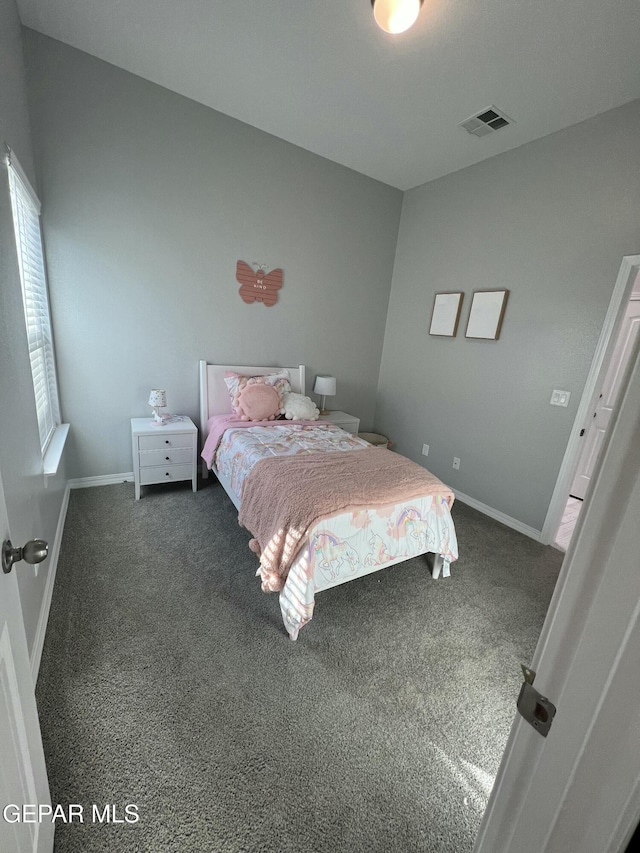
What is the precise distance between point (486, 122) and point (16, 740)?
377 centimetres

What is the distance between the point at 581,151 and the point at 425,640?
10.7ft

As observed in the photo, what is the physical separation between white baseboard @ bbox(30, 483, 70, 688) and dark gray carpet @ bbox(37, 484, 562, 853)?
44 millimetres

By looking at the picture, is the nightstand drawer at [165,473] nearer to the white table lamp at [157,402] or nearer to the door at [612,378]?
the white table lamp at [157,402]

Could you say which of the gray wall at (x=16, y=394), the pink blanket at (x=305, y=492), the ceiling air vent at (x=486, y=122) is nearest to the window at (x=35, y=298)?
the gray wall at (x=16, y=394)

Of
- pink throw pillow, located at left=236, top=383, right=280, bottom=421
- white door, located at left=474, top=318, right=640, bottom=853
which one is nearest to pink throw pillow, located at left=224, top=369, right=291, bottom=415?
pink throw pillow, located at left=236, top=383, right=280, bottom=421

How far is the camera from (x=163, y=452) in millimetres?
2791

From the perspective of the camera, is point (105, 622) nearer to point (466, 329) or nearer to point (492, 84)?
point (466, 329)

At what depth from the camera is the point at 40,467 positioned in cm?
183

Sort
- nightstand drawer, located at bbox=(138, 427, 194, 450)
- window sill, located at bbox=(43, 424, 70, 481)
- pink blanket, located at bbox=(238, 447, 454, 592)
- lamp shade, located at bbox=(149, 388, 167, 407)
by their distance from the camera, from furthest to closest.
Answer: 1. lamp shade, located at bbox=(149, 388, 167, 407)
2. nightstand drawer, located at bbox=(138, 427, 194, 450)
3. window sill, located at bbox=(43, 424, 70, 481)
4. pink blanket, located at bbox=(238, 447, 454, 592)

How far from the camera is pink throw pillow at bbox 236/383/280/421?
303 centimetres

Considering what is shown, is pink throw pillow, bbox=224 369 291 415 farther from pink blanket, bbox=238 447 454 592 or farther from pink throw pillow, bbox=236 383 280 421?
pink blanket, bbox=238 447 454 592

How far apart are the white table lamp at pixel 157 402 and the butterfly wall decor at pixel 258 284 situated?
45.4 inches

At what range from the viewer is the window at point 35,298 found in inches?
71.6

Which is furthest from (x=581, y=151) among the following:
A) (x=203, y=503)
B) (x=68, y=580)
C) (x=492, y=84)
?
(x=68, y=580)
